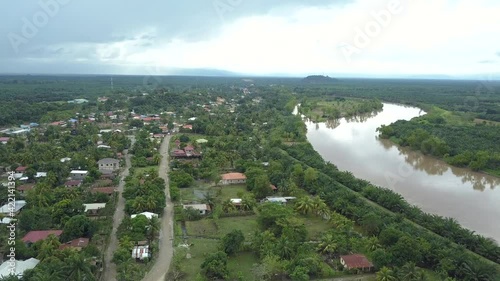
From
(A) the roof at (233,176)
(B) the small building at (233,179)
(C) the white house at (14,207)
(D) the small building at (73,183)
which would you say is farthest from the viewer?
(A) the roof at (233,176)

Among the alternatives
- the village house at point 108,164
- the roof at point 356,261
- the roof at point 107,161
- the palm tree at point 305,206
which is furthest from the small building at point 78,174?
the roof at point 356,261

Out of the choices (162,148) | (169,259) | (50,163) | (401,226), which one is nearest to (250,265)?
(169,259)

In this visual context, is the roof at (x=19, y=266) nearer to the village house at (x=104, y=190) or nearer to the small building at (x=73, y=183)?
the village house at (x=104, y=190)

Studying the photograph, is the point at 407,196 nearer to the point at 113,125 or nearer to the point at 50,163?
the point at 50,163

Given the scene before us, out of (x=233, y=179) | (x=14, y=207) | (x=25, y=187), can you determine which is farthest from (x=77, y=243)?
(x=233, y=179)

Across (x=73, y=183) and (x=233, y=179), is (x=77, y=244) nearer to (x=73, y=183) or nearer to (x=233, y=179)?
(x=73, y=183)

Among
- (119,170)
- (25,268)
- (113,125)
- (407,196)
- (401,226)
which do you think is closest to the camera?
(25,268)
